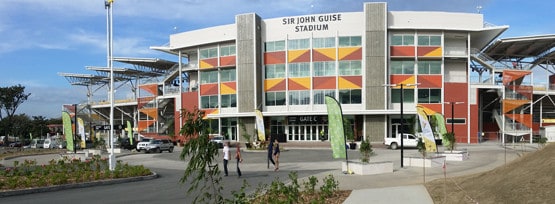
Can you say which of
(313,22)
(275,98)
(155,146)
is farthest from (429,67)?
(155,146)

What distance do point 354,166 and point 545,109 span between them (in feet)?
196

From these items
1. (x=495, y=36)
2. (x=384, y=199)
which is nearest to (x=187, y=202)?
(x=384, y=199)

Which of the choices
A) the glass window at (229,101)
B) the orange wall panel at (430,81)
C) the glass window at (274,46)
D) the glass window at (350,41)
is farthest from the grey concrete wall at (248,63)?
the orange wall panel at (430,81)

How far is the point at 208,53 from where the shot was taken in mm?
69812

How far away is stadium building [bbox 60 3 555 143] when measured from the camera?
60031 mm

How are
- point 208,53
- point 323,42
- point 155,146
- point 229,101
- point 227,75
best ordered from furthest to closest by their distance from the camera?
1. point 208,53
2. point 227,75
3. point 229,101
4. point 323,42
5. point 155,146

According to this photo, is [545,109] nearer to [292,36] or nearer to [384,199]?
[292,36]

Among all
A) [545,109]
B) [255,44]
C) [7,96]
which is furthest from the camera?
[7,96]

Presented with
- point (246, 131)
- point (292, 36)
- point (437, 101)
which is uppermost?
point (292, 36)

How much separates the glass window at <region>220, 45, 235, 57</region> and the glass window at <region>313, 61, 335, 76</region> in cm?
1239

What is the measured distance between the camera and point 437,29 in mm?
60125

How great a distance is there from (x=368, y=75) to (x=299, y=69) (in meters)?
9.33

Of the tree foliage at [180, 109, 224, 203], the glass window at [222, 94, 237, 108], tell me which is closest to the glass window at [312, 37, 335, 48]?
the glass window at [222, 94, 237, 108]

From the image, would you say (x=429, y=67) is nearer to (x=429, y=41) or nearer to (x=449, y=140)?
(x=429, y=41)
